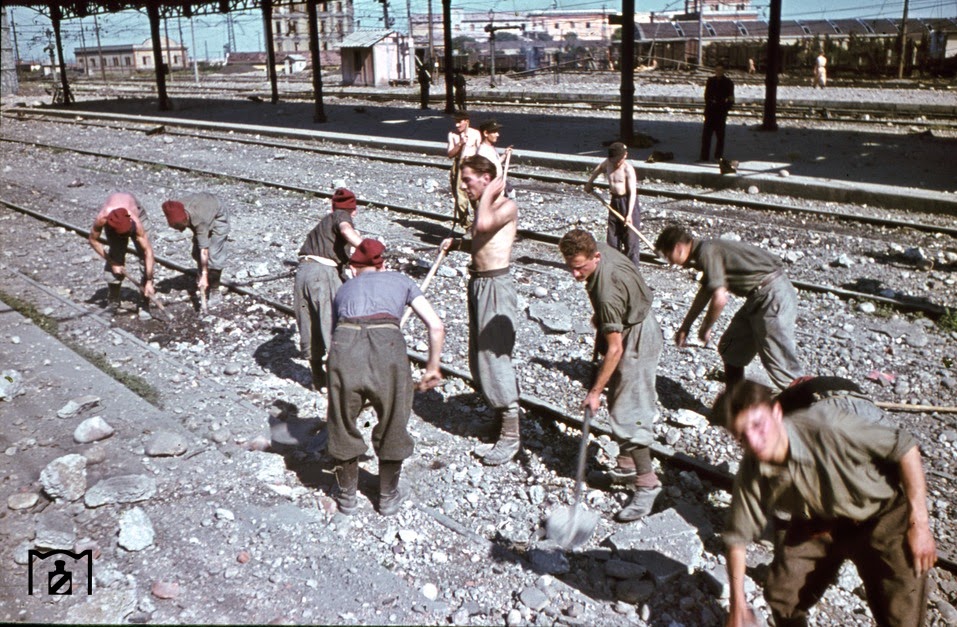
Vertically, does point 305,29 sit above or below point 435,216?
above

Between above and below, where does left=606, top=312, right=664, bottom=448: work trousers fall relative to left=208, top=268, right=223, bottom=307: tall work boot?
above

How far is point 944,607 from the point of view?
4.42m

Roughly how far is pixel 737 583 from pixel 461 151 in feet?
28.2

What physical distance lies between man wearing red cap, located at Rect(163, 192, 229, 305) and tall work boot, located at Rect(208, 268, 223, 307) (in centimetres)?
1

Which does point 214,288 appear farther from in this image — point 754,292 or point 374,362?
point 754,292

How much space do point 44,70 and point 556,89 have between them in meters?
75.1

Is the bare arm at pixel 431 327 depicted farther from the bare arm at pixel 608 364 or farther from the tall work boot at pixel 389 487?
the bare arm at pixel 608 364

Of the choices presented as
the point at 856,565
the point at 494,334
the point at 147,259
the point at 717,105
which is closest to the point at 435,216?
the point at 147,259

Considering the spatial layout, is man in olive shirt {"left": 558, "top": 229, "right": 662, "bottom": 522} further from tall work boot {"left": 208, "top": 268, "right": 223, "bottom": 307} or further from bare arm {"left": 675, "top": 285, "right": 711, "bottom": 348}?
tall work boot {"left": 208, "top": 268, "right": 223, "bottom": 307}

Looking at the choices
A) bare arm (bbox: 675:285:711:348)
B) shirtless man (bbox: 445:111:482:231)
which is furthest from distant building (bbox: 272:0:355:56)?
bare arm (bbox: 675:285:711:348)

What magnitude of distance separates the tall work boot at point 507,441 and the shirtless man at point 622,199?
12.2ft

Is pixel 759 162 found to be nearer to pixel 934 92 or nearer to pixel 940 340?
pixel 940 340

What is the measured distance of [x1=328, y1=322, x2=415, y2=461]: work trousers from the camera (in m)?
4.88

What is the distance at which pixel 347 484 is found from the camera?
5285 millimetres
